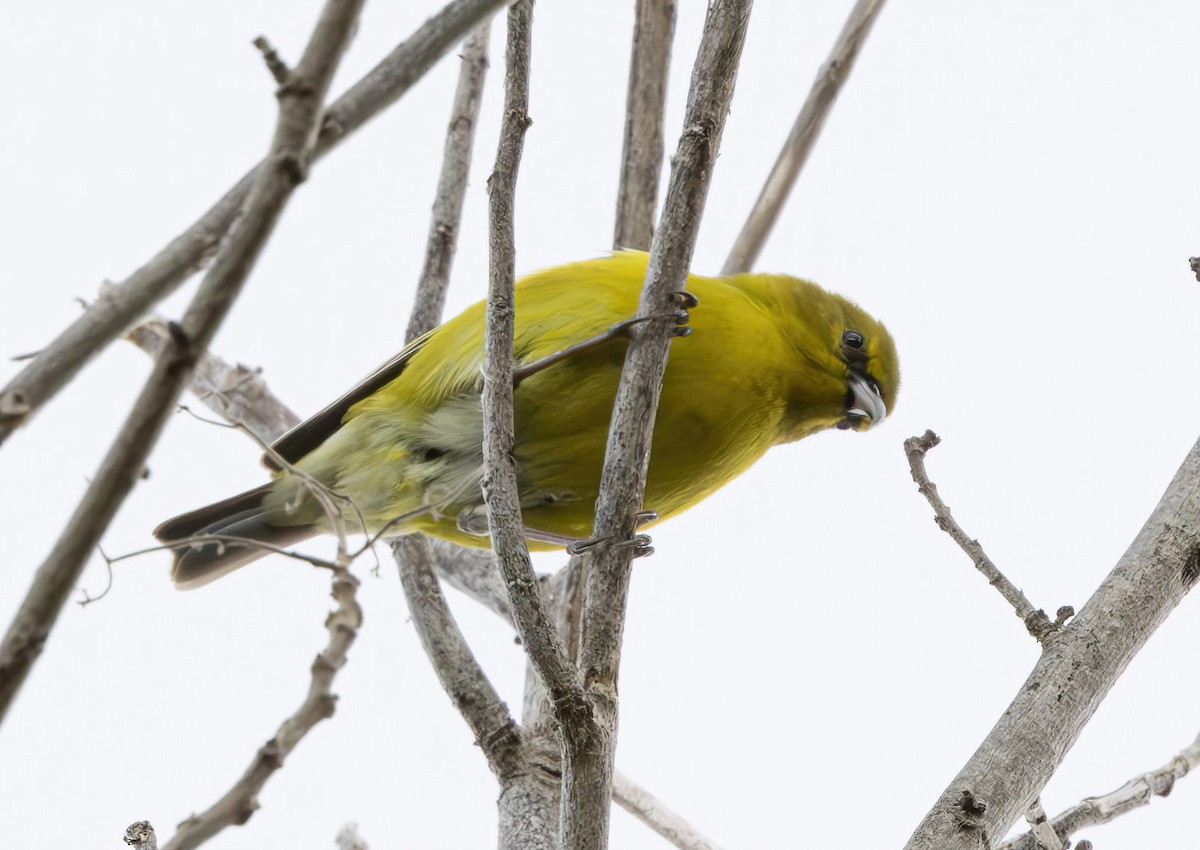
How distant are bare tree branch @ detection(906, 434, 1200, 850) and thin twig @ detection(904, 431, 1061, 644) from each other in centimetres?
4

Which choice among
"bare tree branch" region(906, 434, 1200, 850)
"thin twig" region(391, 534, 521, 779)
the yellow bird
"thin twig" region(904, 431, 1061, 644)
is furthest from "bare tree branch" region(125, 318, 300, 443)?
"bare tree branch" region(906, 434, 1200, 850)

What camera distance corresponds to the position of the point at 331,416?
149 inches

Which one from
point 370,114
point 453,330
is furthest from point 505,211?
point 453,330

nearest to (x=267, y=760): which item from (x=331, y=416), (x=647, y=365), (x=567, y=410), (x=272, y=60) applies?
(x=272, y=60)

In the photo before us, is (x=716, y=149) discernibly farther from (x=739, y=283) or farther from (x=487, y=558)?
(x=487, y=558)

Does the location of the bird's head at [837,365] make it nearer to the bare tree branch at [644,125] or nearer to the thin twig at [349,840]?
the bare tree branch at [644,125]

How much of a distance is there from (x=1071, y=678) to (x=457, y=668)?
65.1 inches

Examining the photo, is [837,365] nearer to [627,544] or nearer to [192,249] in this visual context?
[627,544]

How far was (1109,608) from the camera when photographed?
2324 millimetres

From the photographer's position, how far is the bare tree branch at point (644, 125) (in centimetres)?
402

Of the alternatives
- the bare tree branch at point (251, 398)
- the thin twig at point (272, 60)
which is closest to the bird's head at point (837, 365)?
the bare tree branch at point (251, 398)

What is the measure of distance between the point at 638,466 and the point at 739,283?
1.82 meters

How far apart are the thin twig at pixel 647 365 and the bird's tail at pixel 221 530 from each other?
185 centimetres

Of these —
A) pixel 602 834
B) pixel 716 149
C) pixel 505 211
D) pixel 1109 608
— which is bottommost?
pixel 602 834
